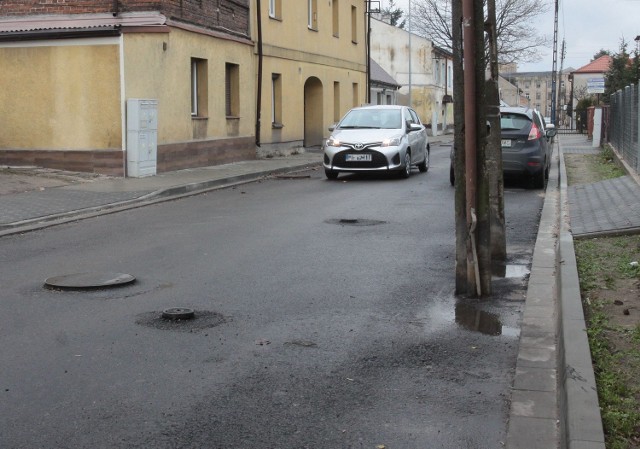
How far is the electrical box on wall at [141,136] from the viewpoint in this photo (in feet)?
62.0

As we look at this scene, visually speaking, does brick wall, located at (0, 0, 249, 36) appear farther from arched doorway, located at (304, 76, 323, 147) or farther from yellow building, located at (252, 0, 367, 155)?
arched doorway, located at (304, 76, 323, 147)

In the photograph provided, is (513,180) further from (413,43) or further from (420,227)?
(413,43)

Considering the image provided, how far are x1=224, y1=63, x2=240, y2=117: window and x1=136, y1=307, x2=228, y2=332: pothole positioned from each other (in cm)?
1930

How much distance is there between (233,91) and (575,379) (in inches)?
872

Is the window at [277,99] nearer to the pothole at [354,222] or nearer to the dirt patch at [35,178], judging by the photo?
the dirt patch at [35,178]

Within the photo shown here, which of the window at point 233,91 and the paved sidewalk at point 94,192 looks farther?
the window at point 233,91

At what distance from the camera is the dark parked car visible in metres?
17.1

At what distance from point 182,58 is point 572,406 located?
18.5 metres

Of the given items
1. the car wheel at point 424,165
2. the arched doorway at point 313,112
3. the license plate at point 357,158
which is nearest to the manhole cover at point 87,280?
the license plate at point 357,158

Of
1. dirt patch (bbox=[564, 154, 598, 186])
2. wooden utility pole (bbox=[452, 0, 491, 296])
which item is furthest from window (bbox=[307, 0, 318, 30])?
wooden utility pole (bbox=[452, 0, 491, 296])

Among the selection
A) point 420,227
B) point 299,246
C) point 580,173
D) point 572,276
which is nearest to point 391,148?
point 580,173

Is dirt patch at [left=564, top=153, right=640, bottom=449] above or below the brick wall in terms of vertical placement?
below

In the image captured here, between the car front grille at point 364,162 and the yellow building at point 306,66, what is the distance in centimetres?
812

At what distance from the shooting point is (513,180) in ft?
61.6
